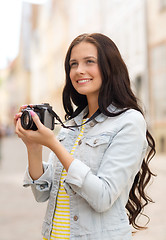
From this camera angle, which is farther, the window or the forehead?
the window

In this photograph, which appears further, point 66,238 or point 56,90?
point 56,90

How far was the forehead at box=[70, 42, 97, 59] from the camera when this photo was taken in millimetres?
1803

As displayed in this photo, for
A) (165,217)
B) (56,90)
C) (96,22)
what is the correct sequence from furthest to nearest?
(56,90) → (96,22) → (165,217)

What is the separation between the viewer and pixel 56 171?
1.88 metres

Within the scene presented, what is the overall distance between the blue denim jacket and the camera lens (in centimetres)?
24

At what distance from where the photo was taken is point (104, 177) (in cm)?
162

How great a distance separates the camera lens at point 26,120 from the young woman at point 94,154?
0.02 m

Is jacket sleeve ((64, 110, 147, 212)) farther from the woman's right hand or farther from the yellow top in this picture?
the woman's right hand

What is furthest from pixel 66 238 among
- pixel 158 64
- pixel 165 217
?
pixel 158 64

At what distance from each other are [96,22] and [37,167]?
1997cm

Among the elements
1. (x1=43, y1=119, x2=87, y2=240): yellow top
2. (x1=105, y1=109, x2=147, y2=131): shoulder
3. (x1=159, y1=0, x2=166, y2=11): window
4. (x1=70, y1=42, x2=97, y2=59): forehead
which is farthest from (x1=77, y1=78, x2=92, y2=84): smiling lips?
(x1=159, y1=0, x2=166, y2=11): window

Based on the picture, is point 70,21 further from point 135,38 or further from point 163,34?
A: point 163,34

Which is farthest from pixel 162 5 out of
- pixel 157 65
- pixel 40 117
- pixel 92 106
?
pixel 40 117

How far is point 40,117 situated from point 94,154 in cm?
29
